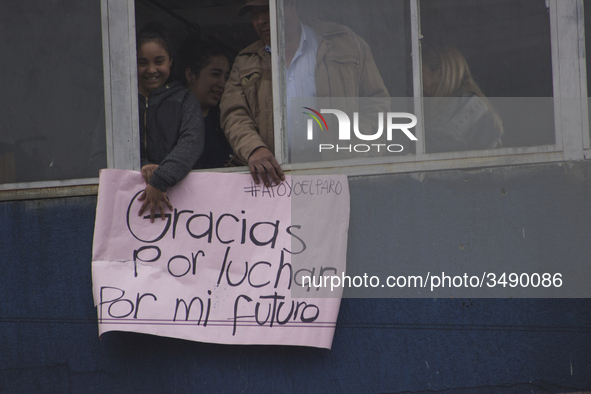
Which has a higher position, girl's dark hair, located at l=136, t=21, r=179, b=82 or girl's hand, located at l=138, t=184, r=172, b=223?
girl's dark hair, located at l=136, t=21, r=179, b=82

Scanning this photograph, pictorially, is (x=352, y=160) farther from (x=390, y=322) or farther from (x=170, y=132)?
(x=170, y=132)

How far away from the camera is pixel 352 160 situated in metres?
3.00

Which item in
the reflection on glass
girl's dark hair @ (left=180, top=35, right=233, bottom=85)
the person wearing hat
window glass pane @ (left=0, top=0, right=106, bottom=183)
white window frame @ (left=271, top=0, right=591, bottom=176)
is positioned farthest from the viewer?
girl's dark hair @ (left=180, top=35, right=233, bottom=85)

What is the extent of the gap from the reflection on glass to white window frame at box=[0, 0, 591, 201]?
6cm

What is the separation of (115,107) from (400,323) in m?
2.07

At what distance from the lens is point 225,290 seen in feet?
9.78

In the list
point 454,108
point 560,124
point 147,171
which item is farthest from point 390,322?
point 147,171

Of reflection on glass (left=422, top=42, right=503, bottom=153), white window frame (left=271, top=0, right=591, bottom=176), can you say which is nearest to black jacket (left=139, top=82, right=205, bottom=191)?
white window frame (left=271, top=0, right=591, bottom=176)

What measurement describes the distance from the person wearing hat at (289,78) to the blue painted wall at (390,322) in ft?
1.73

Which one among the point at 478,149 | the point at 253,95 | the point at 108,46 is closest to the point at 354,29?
the point at 253,95

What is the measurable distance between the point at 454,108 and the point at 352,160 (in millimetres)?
625

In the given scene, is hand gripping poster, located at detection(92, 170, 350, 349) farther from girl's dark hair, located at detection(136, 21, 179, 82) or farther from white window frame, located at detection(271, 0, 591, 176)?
girl's dark hair, located at detection(136, 21, 179, 82)

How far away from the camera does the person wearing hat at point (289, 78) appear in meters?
3.02

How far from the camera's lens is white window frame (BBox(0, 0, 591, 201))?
2.77 m
